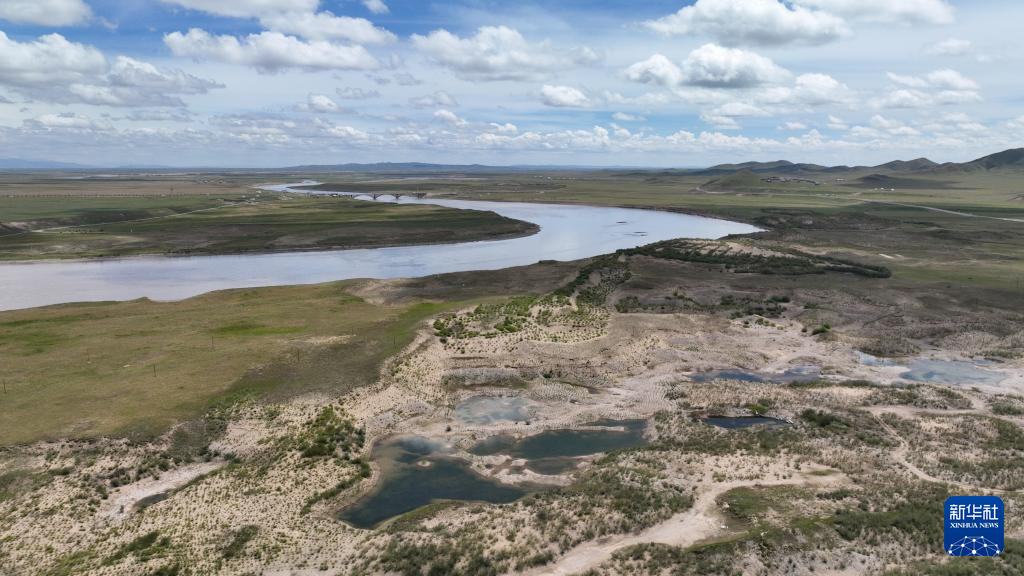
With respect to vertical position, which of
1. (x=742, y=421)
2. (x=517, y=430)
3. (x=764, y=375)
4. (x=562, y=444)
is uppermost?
(x=764, y=375)

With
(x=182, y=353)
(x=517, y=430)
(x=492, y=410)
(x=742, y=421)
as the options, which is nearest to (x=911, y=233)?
(x=742, y=421)

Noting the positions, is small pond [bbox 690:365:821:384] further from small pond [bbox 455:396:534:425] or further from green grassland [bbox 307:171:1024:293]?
green grassland [bbox 307:171:1024:293]

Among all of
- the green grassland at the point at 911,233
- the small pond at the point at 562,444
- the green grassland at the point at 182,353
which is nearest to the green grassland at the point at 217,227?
the green grassland at the point at 182,353

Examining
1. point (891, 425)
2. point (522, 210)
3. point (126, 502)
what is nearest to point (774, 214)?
point (522, 210)

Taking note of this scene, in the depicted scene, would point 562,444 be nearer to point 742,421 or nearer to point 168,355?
point 742,421

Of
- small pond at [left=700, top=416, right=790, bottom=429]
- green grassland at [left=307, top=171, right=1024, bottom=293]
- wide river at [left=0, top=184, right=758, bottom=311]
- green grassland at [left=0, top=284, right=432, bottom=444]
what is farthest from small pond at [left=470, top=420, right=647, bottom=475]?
green grassland at [left=307, top=171, right=1024, bottom=293]
